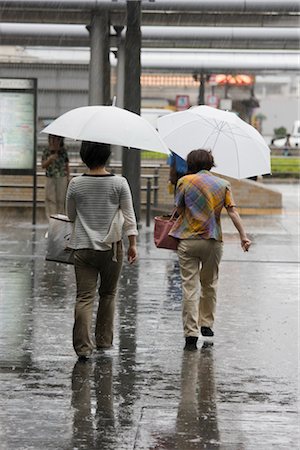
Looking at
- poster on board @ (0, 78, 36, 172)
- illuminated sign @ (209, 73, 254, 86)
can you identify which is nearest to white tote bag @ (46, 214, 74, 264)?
poster on board @ (0, 78, 36, 172)

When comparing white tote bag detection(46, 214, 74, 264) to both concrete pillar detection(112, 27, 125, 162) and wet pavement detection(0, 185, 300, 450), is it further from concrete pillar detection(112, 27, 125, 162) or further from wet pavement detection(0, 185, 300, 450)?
concrete pillar detection(112, 27, 125, 162)

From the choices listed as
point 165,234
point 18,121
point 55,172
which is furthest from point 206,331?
point 18,121

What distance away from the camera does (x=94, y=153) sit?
8695mm

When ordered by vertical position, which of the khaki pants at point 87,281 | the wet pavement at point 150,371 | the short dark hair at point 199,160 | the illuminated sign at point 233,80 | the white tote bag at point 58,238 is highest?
the illuminated sign at point 233,80

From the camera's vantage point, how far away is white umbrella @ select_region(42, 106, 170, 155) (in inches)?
345

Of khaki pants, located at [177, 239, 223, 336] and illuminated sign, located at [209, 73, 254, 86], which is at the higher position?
illuminated sign, located at [209, 73, 254, 86]

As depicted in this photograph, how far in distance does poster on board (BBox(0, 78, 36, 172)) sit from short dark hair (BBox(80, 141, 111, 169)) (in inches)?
423

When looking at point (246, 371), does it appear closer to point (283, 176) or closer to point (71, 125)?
point (71, 125)

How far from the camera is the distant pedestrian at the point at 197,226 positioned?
30.6 feet

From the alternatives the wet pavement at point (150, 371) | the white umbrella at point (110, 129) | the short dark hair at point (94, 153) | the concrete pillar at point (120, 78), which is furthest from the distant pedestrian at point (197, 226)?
the concrete pillar at point (120, 78)

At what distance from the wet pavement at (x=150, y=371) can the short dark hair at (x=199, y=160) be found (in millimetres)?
1380

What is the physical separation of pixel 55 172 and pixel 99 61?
666 centimetres

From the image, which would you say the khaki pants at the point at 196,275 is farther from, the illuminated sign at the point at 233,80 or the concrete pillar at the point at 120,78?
the illuminated sign at the point at 233,80

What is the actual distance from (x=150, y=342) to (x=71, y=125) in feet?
5.94
